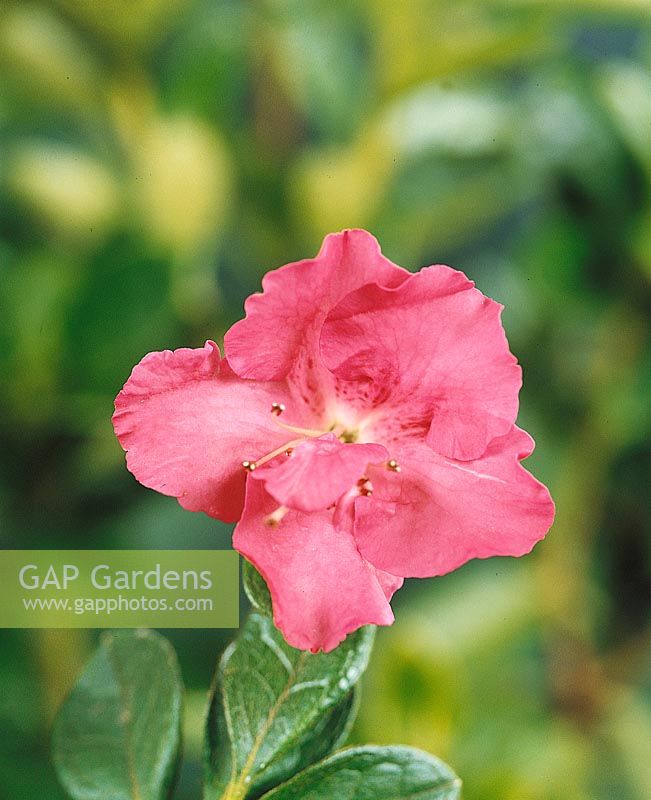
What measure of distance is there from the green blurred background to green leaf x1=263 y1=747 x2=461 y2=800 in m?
0.31

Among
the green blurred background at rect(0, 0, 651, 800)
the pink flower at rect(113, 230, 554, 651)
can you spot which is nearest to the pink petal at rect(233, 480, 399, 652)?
the pink flower at rect(113, 230, 554, 651)

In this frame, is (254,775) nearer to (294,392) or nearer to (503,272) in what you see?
(294,392)

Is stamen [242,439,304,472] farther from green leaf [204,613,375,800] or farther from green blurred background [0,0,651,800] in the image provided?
green blurred background [0,0,651,800]

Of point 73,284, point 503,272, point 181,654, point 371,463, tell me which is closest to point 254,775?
point 371,463

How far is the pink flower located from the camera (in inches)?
11.5

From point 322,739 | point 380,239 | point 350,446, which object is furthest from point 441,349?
point 380,239

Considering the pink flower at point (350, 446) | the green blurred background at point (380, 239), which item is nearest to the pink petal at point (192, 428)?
the pink flower at point (350, 446)

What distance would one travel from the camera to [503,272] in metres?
0.86

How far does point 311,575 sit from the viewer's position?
297 millimetres

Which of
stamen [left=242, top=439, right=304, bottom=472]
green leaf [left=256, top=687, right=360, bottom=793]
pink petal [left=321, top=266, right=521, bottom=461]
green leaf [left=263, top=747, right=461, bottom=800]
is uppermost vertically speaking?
pink petal [left=321, top=266, right=521, bottom=461]

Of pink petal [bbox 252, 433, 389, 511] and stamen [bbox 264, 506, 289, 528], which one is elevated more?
pink petal [bbox 252, 433, 389, 511]

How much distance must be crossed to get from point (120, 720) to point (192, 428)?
12 centimetres

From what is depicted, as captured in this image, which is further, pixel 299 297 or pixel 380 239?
pixel 380 239

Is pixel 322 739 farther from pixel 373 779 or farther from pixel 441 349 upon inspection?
pixel 441 349
